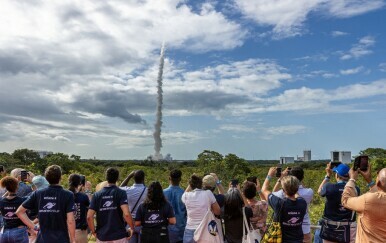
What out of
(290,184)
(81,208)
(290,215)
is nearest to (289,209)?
(290,215)

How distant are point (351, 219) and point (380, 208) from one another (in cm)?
200

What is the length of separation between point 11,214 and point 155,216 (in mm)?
2190

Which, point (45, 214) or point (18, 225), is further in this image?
point (18, 225)

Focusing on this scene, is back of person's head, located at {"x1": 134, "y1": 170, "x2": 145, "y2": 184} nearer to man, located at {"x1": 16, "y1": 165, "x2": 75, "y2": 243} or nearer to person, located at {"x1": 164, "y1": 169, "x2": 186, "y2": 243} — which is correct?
person, located at {"x1": 164, "y1": 169, "x2": 186, "y2": 243}

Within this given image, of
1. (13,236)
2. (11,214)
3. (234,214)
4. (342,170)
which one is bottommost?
(13,236)

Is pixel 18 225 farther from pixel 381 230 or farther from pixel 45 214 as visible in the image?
pixel 381 230

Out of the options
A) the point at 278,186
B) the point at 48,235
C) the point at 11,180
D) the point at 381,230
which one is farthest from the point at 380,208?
the point at 11,180

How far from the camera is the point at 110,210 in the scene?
587cm

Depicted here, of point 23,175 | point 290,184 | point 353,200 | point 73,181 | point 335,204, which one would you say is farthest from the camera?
A: point 23,175

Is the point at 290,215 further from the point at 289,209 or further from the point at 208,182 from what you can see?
the point at 208,182

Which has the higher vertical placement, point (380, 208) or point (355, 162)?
point (355, 162)

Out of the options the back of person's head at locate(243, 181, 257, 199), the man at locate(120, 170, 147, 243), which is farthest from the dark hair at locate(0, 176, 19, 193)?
the back of person's head at locate(243, 181, 257, 199)

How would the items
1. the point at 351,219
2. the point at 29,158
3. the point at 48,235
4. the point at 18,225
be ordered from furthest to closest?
the point at 29,158, the point at 18,225, the point at 351,219, the point at 48,235

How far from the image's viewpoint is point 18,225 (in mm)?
6176
